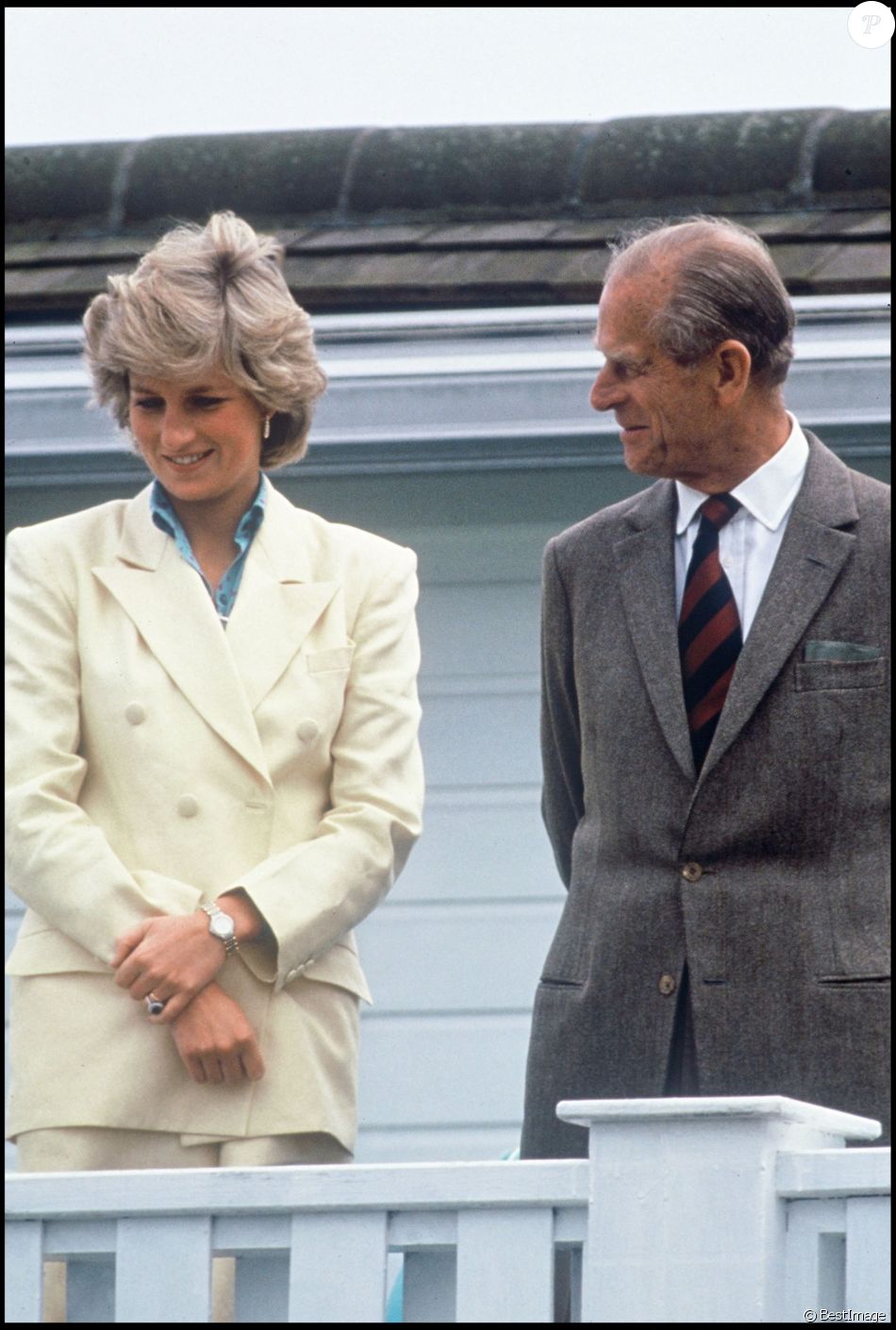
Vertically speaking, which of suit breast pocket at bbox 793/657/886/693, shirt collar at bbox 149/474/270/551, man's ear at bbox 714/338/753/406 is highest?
man's ear at bbox 714/338/753/406

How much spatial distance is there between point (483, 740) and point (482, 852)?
0.22 m

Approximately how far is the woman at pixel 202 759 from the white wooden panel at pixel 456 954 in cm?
125

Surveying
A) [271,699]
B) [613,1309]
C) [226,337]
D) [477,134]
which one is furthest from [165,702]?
[477,134]

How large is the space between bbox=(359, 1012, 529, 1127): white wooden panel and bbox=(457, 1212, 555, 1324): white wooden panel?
1.85 m

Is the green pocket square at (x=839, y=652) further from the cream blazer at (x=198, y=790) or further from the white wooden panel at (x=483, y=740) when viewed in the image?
the white wooden panel at (x=483, y=740)

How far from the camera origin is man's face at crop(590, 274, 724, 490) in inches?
126

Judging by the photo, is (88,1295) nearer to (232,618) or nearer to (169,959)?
(169,959)

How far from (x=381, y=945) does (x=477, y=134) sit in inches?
61.3

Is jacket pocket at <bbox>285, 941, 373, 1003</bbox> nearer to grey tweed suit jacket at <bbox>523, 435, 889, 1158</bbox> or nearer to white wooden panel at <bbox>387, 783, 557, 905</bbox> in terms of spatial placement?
grey tweed suit jacket at <bbox>523, 435, 889, 1158</bbox>

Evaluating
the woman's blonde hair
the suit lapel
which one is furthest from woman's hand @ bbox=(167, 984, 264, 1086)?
the woman's blonde hair

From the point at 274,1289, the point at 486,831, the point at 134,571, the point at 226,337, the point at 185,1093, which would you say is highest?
the point at 226,337

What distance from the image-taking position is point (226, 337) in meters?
3.29

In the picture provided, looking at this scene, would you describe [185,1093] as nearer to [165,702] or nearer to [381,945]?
[165,702]

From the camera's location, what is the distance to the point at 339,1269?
266cm
